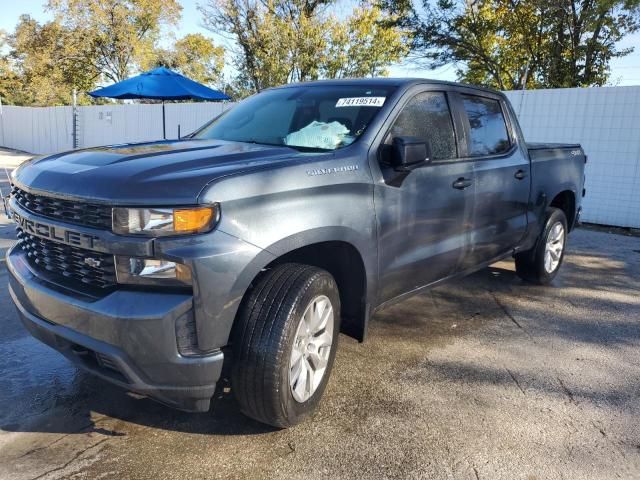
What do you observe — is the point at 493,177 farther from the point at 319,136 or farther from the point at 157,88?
the point at 157,88

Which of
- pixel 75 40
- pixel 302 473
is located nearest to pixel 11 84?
pixel 75 40

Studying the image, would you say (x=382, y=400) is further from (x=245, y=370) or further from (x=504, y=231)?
(x=504, y=231)

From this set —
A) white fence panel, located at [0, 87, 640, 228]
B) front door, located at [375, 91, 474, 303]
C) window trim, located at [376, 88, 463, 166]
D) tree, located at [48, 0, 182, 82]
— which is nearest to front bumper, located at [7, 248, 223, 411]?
front door, located at [375, 91, 474, 303]

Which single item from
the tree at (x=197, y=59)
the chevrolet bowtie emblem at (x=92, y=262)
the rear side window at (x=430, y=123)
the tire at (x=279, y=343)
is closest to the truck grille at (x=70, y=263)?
the chevrolet bowtie emblem at (x=92, y=262)

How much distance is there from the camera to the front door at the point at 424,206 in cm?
320

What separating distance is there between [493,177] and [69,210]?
308 cm

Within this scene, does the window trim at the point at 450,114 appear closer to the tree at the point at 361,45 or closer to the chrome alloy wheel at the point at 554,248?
the chrome alloy wheel at the point at 554,248

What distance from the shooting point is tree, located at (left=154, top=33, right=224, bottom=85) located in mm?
33875

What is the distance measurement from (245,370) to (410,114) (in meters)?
2.01

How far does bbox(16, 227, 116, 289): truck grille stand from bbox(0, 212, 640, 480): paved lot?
→ 32.7 inches

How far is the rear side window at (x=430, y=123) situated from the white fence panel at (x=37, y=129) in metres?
19.7

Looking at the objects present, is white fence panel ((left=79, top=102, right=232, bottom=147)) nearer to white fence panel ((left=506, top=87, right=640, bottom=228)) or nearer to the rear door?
white fence panel ((left=506, top=87, right=640, bottom=228))

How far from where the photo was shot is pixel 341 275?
317 centimetres

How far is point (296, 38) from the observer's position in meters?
20.5
